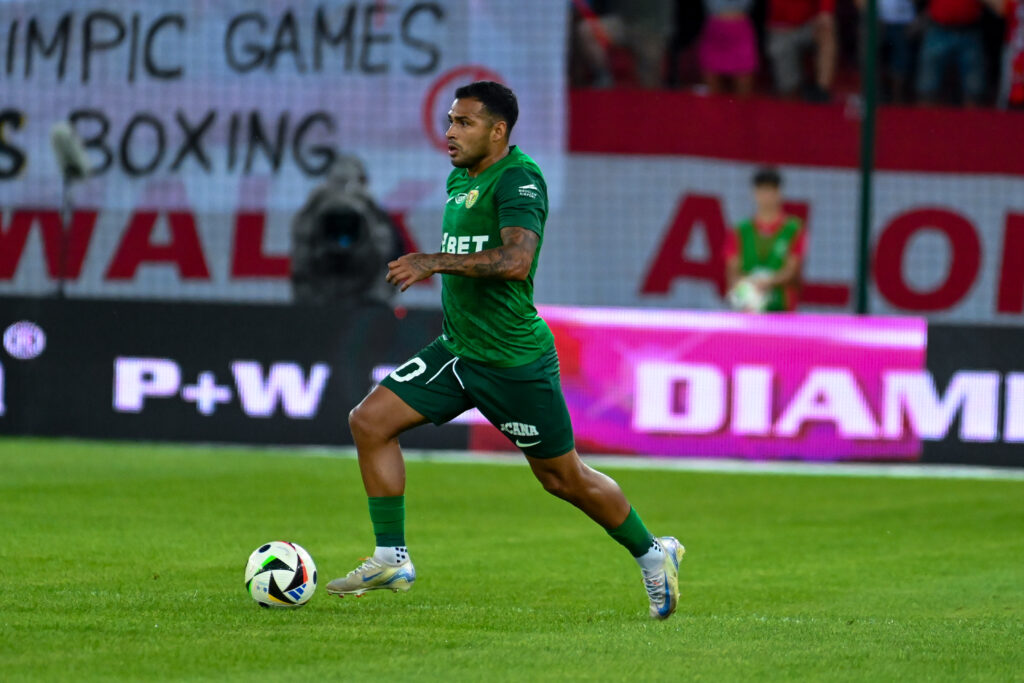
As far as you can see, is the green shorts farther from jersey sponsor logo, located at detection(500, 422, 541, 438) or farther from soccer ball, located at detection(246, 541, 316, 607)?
soccer ball, located at detection(246, 541, 316, 607)

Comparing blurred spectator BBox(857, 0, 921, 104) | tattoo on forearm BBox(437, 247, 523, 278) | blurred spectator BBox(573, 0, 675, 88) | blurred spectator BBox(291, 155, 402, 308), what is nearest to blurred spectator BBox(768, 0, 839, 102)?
blurred spectator BBox(857, 0, 921, 104)

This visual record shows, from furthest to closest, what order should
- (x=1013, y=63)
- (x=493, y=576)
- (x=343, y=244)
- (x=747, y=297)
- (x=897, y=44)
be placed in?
1. (x=897, y=44)
2. (x=1013, y=63)
3. (x=343, y=244)
4. (x=747, y=297)
5. (x=493, y=576)

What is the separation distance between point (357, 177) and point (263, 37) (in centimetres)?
241

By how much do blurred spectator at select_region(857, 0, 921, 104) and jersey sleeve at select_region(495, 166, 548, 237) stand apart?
33.1 ft

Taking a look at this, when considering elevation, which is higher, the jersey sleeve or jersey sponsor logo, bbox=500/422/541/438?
the jersey sleeve

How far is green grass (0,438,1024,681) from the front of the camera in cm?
535

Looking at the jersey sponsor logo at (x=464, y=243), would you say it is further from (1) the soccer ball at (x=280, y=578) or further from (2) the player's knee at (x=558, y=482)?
(1) the soccer ball at (x=280, y=578)

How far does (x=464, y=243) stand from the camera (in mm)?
6359

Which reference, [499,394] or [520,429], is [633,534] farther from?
[499,394]

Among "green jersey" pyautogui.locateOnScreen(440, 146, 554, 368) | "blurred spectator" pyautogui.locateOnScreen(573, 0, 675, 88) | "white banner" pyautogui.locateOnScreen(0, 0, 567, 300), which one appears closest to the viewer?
"green jersey" pyautogui.locateOnScreen(440, 146, 554, 368)

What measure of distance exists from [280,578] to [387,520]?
48cm

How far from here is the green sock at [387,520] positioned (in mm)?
6449

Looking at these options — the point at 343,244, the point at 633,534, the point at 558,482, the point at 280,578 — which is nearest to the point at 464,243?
the point at 558,482

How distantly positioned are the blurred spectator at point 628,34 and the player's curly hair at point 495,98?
915cm
